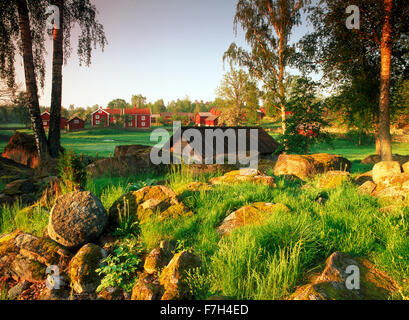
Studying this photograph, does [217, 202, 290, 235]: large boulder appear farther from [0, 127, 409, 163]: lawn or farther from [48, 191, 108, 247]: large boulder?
[0, 127, 409, 163]: lawn

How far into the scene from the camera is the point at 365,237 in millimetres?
3238

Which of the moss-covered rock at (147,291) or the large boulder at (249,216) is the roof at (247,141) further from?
the moss-covered rock at (147,291)

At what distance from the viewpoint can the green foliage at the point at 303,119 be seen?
1120 cm

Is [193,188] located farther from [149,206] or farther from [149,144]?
[149,144]

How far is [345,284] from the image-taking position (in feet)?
8.00

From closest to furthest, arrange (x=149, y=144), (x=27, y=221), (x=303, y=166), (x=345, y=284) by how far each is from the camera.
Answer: (x=345, y=284) → (x=27, y=221) → (x=303, y=166) → (x=149, y=144)

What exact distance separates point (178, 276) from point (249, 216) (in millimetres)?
1757

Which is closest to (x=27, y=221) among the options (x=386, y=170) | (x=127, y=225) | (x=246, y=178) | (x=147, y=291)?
(x=127, y=225)

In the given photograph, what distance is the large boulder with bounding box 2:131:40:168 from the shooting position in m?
12.0

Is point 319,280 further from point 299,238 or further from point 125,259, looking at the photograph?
point 125,259

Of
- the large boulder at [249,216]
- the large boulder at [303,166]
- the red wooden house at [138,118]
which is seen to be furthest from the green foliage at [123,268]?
the red wooden house at [138,118]

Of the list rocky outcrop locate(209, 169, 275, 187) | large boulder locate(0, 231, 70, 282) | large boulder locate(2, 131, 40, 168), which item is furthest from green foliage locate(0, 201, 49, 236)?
large boulder locate(2, 131, 40, 168)

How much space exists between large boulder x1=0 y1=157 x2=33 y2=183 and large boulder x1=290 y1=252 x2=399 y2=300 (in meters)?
11.1
